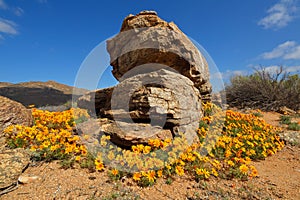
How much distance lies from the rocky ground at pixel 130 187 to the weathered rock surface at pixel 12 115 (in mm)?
1989

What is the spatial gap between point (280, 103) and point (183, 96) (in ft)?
29.4

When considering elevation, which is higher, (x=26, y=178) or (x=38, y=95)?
(x=38, y=95)

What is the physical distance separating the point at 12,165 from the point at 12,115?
7.28ft

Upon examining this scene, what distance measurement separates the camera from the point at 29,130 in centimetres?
392

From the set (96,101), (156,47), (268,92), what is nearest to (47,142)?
(96,101)

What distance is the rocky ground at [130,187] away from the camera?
2652 millimetres

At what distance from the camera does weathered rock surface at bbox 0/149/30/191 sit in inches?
108

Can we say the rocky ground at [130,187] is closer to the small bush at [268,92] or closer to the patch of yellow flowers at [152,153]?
the patch of yellow flowers at [152,153]

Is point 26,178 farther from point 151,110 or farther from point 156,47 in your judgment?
point 156,47

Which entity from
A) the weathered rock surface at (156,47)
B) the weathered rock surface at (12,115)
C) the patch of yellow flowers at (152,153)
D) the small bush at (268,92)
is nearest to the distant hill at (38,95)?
the weathered rock surface at (12,115)

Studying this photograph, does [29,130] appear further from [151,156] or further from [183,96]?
[183,96]

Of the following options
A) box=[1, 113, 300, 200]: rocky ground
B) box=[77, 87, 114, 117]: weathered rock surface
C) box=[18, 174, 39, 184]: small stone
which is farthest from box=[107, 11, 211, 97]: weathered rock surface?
box=[18, 174, 39, 184]: small stone

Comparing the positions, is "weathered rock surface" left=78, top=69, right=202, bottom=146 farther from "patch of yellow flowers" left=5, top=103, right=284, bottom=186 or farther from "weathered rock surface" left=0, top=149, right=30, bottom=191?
"weathered rock surface" left=0, top=149, right=30, bottom=191

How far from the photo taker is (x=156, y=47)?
538 centimetres
